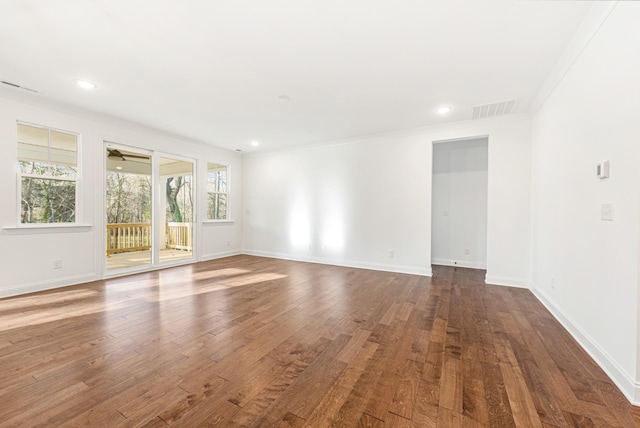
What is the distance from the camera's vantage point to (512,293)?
142 inches

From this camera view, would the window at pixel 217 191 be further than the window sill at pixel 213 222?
Yes

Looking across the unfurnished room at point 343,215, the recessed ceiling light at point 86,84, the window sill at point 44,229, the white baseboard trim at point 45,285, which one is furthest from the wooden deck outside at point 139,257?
the recessed ceiling light at point 86,84

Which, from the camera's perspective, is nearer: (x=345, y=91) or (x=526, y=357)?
(x=526, y=357)

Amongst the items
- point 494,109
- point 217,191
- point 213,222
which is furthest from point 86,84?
point 494,109

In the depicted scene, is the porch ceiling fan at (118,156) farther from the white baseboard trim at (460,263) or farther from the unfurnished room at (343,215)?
the white baseboard trim at (460,263)

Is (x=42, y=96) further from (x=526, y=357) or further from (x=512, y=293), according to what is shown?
(x=512, y=293)

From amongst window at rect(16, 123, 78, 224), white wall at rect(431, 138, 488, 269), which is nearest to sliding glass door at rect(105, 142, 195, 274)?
window at rect(16, 123, 78, 224)

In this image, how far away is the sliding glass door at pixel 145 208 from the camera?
4.64 metres

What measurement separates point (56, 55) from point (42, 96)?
4.90ft

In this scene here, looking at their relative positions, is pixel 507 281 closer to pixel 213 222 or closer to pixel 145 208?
pixel 213 222

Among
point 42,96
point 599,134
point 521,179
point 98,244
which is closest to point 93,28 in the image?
point 42,96

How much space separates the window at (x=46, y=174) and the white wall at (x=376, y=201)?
11.3ft

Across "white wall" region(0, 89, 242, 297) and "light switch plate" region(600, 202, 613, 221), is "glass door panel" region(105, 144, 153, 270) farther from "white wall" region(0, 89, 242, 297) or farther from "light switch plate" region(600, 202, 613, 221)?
"light switch plate" region(600, 202, 613, 221)

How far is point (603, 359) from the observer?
1850mm
